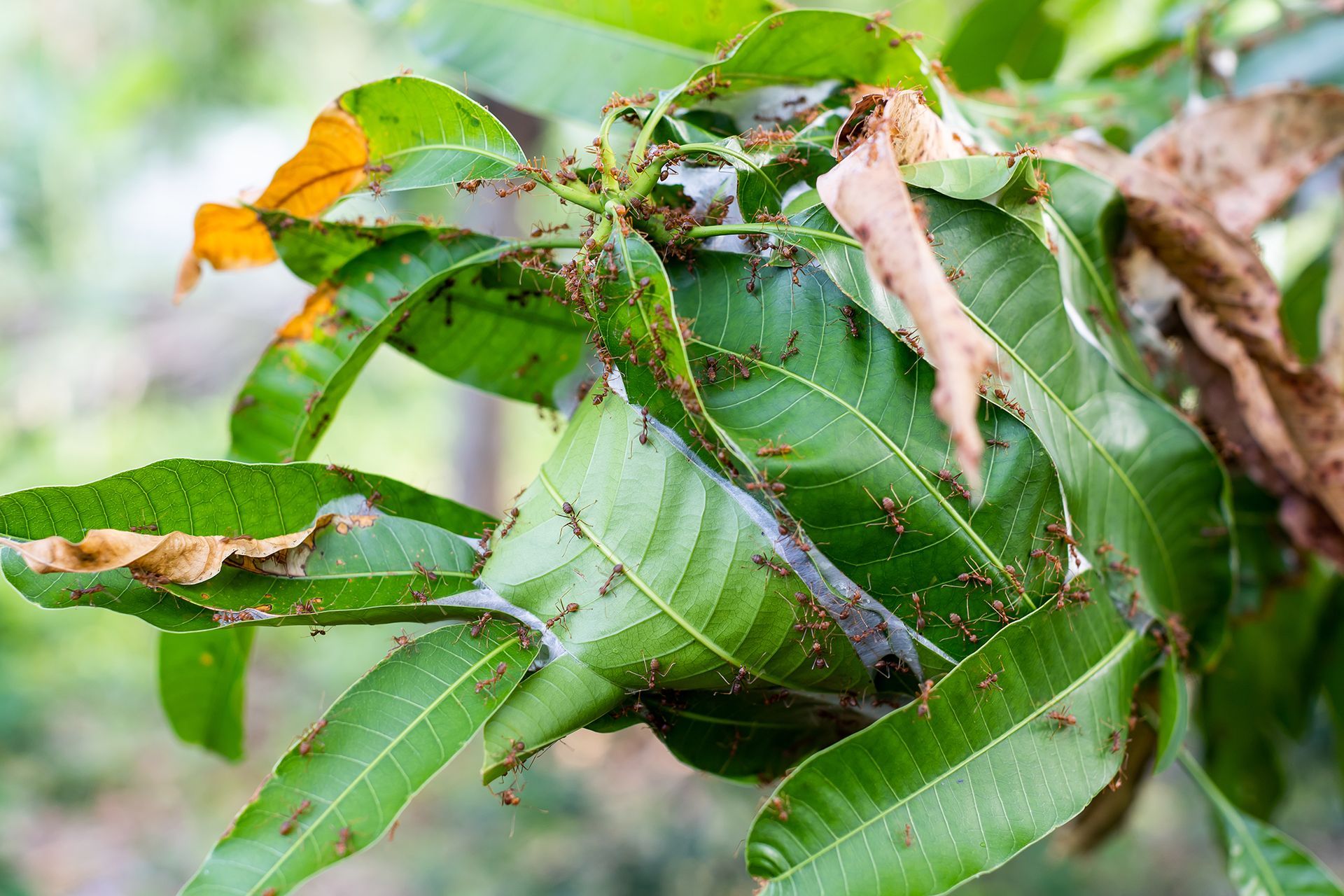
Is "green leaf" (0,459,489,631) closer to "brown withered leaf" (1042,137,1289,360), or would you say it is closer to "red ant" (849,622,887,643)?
"red ant" (849,622,887,643)

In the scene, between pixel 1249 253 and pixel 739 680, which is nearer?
pixel 739 680

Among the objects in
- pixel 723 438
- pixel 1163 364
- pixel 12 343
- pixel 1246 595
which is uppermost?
pixel 12 343

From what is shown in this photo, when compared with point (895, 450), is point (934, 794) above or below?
below

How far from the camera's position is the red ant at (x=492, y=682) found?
667 millimetres

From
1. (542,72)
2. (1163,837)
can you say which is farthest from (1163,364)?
(1163,837)

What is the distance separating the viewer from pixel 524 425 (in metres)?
7.68

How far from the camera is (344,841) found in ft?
2.04

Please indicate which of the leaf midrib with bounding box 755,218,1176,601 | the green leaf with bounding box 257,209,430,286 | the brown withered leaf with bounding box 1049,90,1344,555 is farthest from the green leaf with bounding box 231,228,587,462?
the brown withered leaf with bounding box 1049,90,1344,555

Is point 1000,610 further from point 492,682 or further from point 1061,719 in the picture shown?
point 492,682

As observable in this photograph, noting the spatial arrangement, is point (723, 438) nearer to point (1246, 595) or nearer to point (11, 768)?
point (1246, 595)

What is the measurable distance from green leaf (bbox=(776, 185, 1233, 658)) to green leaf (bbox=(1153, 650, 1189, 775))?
2.4 inches

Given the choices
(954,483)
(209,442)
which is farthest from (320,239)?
(209,442)

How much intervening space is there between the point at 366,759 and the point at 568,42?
850mm

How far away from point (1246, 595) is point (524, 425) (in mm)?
6733
